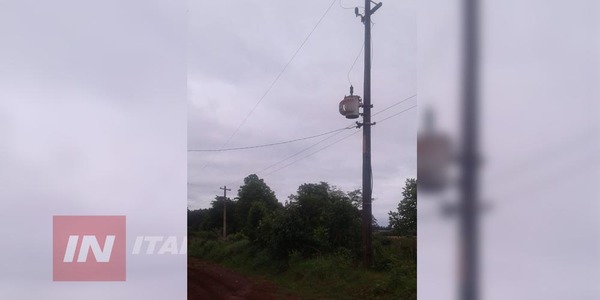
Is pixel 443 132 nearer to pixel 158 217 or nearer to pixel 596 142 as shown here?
pixel 596 142

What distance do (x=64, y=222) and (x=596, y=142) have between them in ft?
5.62

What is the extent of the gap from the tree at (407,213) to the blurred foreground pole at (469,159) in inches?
8.5

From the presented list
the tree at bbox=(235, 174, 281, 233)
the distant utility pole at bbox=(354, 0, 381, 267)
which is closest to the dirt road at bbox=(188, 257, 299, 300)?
the tree at bbox=(235, 174, 281, 233)

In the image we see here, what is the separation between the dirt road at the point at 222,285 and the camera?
1604 millimetres

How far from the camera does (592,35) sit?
5.21ft

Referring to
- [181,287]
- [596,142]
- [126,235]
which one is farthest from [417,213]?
[126,235]

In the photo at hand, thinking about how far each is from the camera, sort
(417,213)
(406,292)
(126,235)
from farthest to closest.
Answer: (406,292), (417,213), (126,235)

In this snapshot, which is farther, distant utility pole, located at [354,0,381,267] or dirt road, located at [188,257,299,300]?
distant utility pole, located at [354,0,381,267]

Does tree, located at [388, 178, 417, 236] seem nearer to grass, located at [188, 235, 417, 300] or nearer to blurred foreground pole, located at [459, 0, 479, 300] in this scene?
grass, located at [188, 235, 417, 300]

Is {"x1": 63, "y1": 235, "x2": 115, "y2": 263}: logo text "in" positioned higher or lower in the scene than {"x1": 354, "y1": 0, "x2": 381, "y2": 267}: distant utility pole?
lower

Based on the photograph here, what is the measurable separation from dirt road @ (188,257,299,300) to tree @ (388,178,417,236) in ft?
1.66

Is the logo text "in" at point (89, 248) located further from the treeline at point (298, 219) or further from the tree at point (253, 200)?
the tree at point (253, 200)

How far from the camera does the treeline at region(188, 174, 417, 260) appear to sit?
5.51 feet

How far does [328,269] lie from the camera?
2.05m
